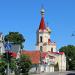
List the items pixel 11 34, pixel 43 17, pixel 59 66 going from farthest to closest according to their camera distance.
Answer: pixel 43 17 < pixel 59 66 < pixel 11 34

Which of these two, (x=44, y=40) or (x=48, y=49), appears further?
(x=48, y=49)

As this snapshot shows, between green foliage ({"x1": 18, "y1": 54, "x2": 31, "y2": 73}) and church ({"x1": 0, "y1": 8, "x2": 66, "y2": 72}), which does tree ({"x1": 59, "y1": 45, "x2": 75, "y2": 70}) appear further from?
green foliage ({"x1": 18, "y1": 54, "x2": 31, "y2": 73})

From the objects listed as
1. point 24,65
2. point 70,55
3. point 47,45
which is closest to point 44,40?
point 47,45

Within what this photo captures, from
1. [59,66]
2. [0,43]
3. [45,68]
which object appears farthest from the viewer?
[59,66]

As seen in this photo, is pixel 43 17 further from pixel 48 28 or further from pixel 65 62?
pixel 65 62

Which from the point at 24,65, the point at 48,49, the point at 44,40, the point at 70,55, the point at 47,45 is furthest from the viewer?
the point at 70,55

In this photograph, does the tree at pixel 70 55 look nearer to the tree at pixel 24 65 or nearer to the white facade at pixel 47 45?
the white facade at pixel 47 45

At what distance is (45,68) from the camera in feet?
381

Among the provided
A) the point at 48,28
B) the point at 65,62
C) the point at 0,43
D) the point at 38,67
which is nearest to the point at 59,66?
the point at 65,62

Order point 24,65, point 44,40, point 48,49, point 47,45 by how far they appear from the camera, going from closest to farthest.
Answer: point 24,65
point 44,40
point 47,45
point 48,49

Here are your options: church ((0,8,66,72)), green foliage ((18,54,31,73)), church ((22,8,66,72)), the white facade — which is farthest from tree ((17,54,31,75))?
the white facade

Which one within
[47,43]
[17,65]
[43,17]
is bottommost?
[17,65]

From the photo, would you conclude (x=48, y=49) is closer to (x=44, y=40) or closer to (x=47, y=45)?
(x=47, y=45)

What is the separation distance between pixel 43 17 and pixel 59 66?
20.7 meters
